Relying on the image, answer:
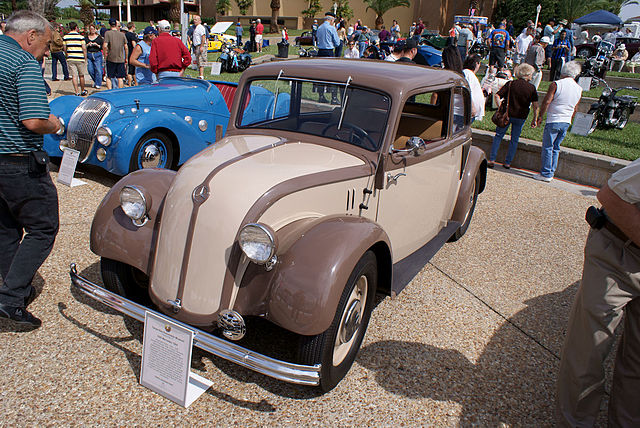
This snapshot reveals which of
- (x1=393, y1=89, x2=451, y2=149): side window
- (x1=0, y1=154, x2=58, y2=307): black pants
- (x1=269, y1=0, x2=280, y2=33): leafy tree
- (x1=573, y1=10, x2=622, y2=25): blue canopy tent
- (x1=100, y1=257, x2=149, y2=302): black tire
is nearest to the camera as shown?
(x1=0, y1=154, x2=58, y2=307): black pants

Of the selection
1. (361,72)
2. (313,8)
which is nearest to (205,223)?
(361,72)

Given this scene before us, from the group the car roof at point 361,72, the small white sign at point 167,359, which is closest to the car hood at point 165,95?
the car roof at point 361,72

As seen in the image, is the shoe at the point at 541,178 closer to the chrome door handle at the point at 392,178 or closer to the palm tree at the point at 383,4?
the chrome door handle at the point at 392,178

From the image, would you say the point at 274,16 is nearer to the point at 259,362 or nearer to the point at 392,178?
the point at 392,178

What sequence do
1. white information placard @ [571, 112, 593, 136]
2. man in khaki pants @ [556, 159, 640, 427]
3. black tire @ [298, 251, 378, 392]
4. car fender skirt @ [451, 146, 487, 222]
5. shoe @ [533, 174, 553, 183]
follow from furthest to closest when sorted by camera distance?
white information placard @ [571, 112, 593, 136]
shoe @ [533, 174, 553, 183]
car fender skirt @ [451, 146, 487, 222]
black tire @ [298, 251, 378, 392]
man in khaki pants @ [556, 159, 640, 427]

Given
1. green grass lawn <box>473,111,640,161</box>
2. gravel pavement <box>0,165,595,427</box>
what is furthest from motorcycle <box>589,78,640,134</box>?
gravel pavement <box>0,165,595,427</box>

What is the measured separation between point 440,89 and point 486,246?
6.31ft

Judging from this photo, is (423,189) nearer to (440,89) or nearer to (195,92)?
(440,89)

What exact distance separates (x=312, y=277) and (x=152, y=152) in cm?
419

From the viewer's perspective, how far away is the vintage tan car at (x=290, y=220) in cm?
238

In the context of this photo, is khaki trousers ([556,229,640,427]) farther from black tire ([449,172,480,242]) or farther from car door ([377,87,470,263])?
black tire ([449,172,480,242])

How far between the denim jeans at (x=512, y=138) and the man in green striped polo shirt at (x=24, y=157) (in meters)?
6.77

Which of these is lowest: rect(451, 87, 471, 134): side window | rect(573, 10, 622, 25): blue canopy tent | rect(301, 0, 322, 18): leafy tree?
rect(451, 87, 471, 134): side window

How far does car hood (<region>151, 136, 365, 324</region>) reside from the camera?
8.18 ft
